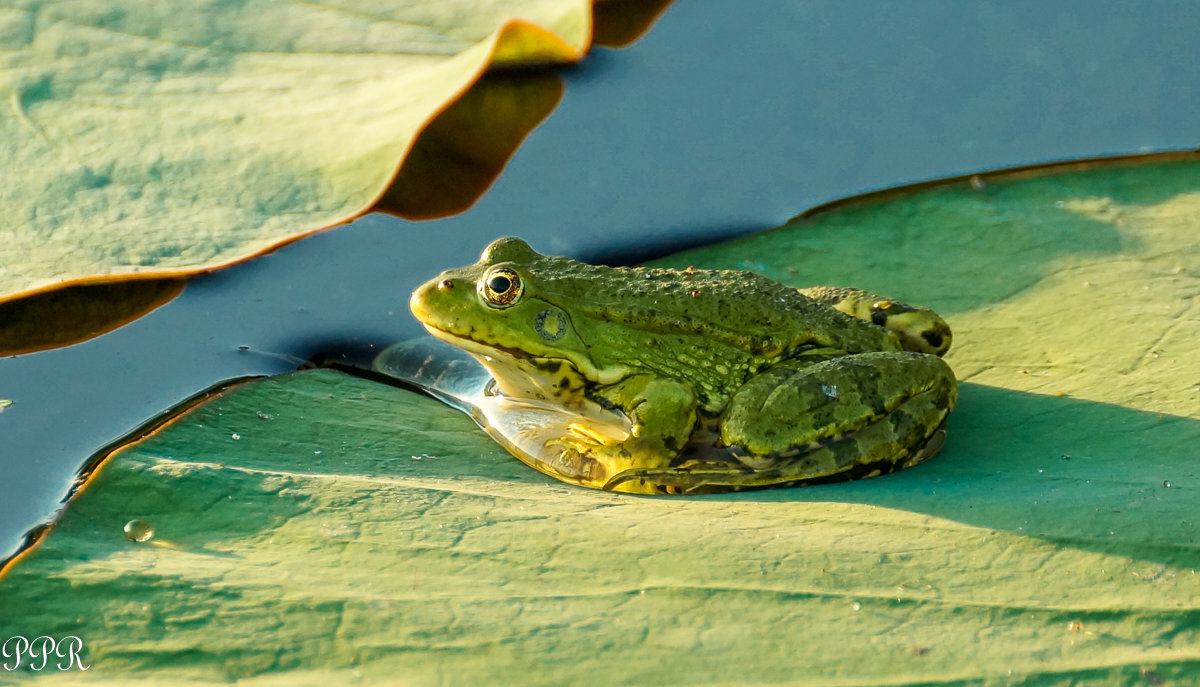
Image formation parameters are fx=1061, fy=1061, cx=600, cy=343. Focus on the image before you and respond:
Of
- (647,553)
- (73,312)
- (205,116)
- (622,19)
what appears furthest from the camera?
(622,19)

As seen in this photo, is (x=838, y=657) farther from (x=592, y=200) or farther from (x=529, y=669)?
(x=592, y=200)

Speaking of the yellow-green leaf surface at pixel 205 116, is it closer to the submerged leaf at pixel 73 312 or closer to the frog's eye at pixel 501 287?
the submerged leaf at pixel 73 312

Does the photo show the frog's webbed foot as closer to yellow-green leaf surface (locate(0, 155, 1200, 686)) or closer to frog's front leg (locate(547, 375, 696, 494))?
yellow-green leaf surface (locate(0, 155, 1200, 686))

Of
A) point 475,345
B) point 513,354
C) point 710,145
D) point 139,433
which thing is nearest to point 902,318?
point 513,354

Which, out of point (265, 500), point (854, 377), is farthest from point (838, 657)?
point (265, 500)

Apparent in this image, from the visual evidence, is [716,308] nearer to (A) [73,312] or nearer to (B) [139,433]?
(B) [139,433]

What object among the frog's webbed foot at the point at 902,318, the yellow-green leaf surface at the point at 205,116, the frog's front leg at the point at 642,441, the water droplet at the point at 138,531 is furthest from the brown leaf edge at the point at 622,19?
the water droplet at the point at 138,531
